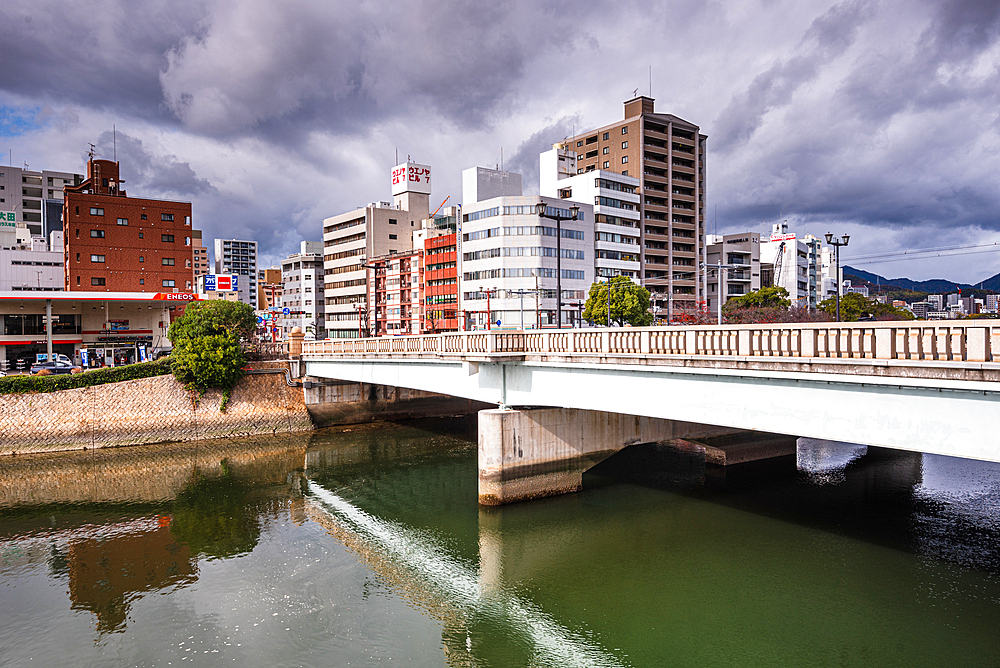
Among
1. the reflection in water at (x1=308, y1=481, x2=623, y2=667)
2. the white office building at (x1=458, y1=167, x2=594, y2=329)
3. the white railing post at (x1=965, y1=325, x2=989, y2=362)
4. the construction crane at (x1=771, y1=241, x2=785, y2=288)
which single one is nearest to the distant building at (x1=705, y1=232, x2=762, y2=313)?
the construction crane at (x1=771, y1=241, x2=785, y2=288)

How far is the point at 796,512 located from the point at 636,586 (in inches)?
387

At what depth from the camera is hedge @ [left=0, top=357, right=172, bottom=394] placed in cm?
3888

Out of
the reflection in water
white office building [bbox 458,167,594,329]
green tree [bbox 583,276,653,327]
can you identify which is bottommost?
the reflection in water

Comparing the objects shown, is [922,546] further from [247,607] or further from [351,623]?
[247,607]

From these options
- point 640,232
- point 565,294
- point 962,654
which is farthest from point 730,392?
point 640,232

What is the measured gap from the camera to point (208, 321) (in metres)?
45.5

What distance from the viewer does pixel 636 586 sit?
18438mm

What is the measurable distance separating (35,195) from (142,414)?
128m

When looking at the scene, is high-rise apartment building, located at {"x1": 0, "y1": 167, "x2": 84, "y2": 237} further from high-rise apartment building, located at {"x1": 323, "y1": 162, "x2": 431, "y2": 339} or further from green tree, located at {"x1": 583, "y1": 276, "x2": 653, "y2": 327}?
green tree, located at {"x1": 583, "y1": 276, "x2": 653, "y2": 327}

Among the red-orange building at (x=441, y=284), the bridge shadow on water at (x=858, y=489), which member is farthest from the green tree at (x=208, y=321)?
the red-orange building at (x=441, y=284)

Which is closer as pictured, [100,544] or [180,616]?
[180,616]

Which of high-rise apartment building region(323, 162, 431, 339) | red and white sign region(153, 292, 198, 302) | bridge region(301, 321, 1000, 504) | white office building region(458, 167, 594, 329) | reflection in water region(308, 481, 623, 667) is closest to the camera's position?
bridge region(301, 321, 1000, 504)

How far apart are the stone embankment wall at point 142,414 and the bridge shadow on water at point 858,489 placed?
2702 centimetres

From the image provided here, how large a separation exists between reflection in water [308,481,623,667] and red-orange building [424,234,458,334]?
198ft
